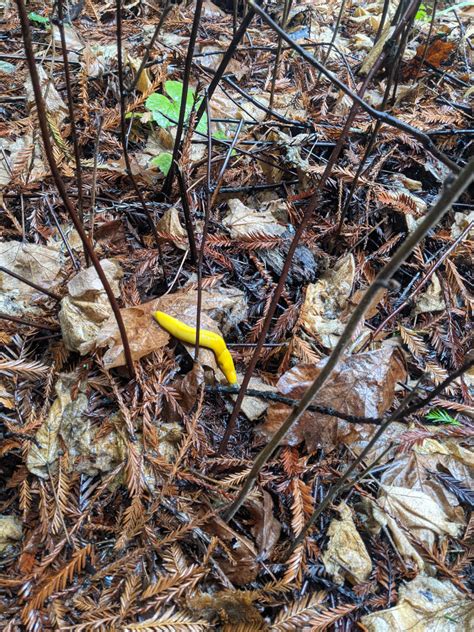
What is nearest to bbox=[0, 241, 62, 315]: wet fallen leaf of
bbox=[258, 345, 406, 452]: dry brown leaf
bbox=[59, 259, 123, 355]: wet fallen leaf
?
bbox=[59, 259, 123, 355]: wet fallen leaf

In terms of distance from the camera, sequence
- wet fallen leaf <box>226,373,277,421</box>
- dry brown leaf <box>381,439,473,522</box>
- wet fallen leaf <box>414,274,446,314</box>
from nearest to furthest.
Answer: dry brown leaf <box>381,439,473,522</box>
wet fallen leaf <box>226,373,277,421</box>
wet fallen leaf <box>414,274,446,314</box>

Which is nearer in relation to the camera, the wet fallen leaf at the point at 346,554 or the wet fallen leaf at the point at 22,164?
the wet fallen leaf at the point at 346,554

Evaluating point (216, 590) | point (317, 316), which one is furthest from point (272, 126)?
point (216, 590)

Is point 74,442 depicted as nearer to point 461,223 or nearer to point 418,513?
point 418,513

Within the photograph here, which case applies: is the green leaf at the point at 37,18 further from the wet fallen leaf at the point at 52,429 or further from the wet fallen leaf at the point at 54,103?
the wet fallen leaf at the point at 52,429

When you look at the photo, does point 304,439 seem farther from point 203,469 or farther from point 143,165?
point 143,165

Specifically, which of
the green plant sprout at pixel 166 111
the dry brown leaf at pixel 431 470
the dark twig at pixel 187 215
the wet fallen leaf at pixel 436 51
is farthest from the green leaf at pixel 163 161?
the wet fallen leaf at pixel 436 51

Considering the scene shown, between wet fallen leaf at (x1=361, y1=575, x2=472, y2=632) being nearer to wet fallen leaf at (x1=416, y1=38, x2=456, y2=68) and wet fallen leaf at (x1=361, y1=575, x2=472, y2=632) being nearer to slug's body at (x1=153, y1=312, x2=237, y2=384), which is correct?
slug's body at (x1=153, y1=312, x2=237, y2=384)

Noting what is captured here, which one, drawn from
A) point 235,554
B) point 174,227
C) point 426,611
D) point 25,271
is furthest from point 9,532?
point 174,227
